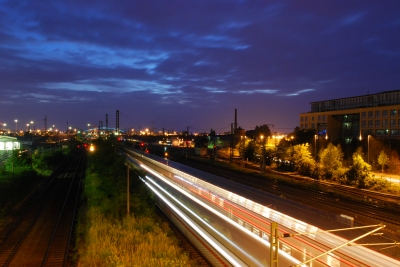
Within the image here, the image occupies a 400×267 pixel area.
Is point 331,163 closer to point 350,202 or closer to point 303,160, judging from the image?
point 303,160

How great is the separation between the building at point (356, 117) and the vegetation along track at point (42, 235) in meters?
28.7

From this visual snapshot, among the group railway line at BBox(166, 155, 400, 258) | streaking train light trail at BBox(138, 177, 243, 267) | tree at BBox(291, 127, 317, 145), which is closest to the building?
tree at BBox(291, 127, 317, 145)

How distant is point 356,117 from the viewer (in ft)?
128

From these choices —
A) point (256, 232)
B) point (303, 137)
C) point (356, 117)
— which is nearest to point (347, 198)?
point (256, 232)

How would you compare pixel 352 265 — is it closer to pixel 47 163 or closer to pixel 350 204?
pixel 350 204

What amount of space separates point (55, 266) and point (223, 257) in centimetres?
437

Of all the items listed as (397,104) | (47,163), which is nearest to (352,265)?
(47,163)

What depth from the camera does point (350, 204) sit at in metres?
14.2

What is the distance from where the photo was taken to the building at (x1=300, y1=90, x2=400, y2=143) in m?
34.0

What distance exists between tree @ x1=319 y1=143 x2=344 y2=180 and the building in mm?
13022

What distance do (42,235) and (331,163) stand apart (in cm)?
1794

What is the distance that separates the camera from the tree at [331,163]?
22.3m

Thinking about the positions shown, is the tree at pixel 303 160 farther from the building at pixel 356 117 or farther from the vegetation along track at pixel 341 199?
the building at pixel 356 117

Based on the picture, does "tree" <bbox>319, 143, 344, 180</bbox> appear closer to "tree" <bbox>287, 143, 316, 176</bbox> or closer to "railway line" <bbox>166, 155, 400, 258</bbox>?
"tree" <bbox>287, 143, 316, 176</bbox>
